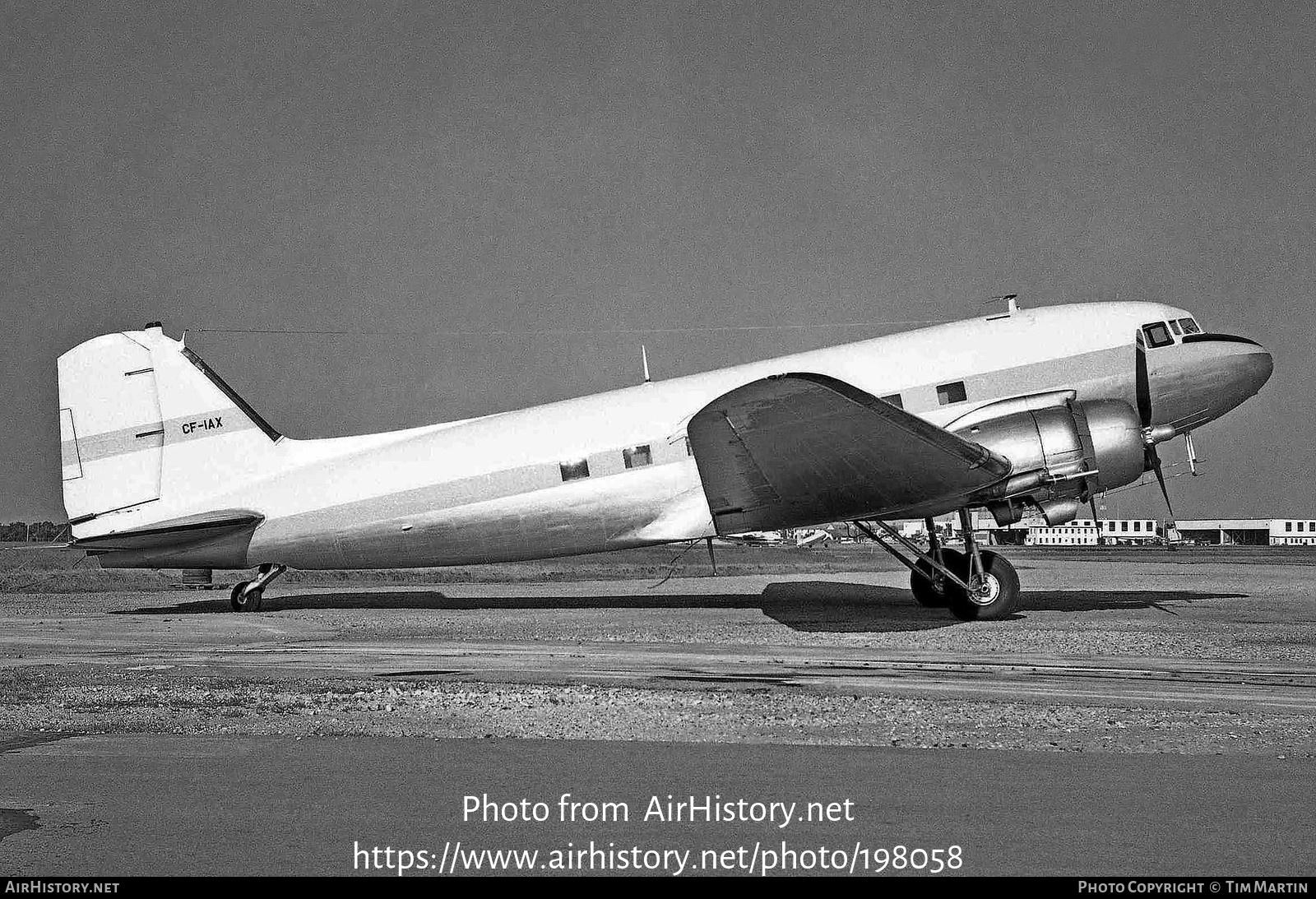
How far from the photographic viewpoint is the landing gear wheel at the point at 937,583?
47.9 feet

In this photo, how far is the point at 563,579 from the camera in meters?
30.2

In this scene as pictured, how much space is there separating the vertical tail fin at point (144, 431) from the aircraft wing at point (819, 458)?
7.90 m

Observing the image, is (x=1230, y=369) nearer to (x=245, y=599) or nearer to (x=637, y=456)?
(x=637, y=456)

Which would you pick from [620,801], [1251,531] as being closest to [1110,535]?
[1251,531]

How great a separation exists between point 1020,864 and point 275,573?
618 inches

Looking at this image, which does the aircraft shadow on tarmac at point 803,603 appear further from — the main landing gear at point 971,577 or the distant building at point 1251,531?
the distant building at point 1251,531

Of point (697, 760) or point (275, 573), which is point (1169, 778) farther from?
point (275, 573)

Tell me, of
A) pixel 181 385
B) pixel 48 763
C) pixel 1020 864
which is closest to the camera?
pixel 1020 864

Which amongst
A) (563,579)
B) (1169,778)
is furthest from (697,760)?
(563,579)

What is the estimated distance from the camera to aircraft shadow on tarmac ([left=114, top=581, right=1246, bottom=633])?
14.6 meters

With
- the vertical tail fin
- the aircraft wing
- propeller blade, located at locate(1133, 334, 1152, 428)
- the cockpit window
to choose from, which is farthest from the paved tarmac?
the vertical tail fin

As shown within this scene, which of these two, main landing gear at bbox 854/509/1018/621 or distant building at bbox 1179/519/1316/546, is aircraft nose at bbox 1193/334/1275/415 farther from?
distant building at bbox 1179/519/1316/546

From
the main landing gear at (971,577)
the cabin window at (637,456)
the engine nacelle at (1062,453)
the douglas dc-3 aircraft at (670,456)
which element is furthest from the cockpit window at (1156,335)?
the cabin window at (637,456)

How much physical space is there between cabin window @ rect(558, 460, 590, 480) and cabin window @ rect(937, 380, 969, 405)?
204 inches
